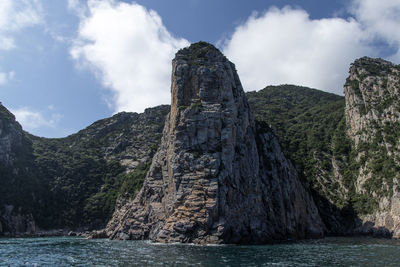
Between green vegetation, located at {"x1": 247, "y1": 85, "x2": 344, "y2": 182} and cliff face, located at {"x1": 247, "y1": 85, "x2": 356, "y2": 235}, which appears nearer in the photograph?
cliff face, located at {"x1": 247, "y1": 85, "x2": 356, "y2": 235}

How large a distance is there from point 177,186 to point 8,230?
65.3m

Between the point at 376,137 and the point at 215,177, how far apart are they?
56983 millimetres

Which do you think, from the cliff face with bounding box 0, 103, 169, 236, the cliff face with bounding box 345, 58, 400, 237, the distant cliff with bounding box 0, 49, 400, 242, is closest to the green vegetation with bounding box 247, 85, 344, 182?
the distant cliff with bounding box 0, 49, 400, 242

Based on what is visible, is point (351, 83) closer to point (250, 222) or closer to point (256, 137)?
point (256, 137)

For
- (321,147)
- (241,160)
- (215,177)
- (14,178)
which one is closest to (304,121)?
(321,147)

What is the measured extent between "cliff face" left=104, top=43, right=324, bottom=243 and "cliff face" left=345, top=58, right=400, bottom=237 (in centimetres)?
1490

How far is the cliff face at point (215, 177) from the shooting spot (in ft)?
184

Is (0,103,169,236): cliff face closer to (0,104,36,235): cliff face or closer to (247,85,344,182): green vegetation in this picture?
(0,104,36,235): cliff face

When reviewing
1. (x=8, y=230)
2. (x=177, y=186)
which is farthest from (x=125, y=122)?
(x=177, y=186)

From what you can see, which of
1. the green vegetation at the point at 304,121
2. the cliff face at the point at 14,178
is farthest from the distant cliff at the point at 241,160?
the green vegetation at the point at 304,121

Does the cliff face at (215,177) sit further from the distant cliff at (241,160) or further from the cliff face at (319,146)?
the cliff face at (319,146)

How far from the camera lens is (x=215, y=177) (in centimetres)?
5809

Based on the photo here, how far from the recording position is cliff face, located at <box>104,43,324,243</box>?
56000 millimetres

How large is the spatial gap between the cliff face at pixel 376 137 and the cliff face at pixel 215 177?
14.9 metres
